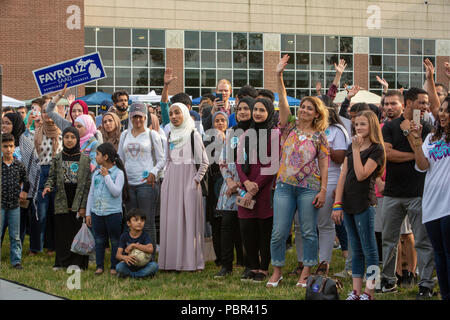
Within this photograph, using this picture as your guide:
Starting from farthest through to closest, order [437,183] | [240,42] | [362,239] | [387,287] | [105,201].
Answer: [240,42], [105,201], [387,287], [362,239], [437,183]

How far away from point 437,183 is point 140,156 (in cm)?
422

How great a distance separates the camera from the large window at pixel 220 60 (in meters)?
38.5

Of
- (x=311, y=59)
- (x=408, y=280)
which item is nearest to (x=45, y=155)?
(x=408, y=280)

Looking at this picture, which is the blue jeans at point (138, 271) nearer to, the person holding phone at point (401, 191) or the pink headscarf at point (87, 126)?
the pink headscarf at point (87, 126)

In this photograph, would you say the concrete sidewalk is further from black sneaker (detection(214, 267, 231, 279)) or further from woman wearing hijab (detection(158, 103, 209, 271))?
woman wearing hijab (detection(158, 103, 209, 271))

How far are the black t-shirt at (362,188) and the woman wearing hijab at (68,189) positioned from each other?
148 inches

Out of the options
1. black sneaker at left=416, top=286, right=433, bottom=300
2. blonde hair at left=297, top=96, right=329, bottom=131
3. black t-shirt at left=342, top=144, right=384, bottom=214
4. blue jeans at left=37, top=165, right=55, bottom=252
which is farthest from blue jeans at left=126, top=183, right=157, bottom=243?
black sneaker at left=416, top=286, right=433, bottom=300

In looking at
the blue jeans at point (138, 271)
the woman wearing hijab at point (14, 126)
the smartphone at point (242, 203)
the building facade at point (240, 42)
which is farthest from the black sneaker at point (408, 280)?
the building facade at point (240, 42)

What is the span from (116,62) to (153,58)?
2.16m

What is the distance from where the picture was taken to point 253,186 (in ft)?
25.5

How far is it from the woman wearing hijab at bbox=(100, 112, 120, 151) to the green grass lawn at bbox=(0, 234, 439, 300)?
5.80 feet

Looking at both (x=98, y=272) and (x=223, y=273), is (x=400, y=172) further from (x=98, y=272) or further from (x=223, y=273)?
(x=98, y=272)
